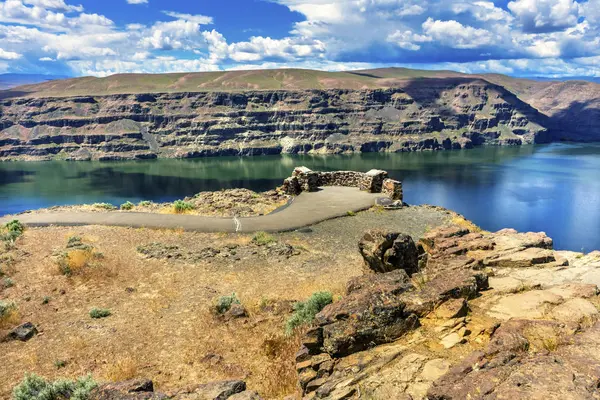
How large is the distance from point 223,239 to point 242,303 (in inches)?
331

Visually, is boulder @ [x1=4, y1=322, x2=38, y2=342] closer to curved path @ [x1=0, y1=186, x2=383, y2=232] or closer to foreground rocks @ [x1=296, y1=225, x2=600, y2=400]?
foreground rocks @ [x1=296, y1=225, x2=600, y2=400]

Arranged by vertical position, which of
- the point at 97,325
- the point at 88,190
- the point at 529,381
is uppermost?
the point at 529,381

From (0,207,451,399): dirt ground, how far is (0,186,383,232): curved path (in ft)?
4.12

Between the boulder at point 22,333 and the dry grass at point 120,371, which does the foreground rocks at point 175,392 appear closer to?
the dry grass at point 120,371

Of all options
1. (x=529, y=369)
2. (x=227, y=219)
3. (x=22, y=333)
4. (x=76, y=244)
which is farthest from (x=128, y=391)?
(x=227, y=219)

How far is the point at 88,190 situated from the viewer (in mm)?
110312

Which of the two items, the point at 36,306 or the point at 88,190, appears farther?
the point at 88,190

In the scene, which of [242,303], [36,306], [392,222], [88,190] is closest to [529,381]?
[242,303]

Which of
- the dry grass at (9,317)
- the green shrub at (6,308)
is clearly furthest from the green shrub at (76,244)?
the dry grass at (9,317)

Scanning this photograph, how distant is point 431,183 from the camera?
353 ft

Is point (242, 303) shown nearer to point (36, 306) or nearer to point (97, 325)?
point (97, 325)

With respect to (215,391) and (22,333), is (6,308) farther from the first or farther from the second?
(215,391)

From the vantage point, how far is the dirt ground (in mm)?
9977

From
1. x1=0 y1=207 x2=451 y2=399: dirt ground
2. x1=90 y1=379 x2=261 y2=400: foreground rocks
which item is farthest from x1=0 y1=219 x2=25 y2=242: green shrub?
x1=90 y1=379 x2=261 y2=400: foreground rocks
